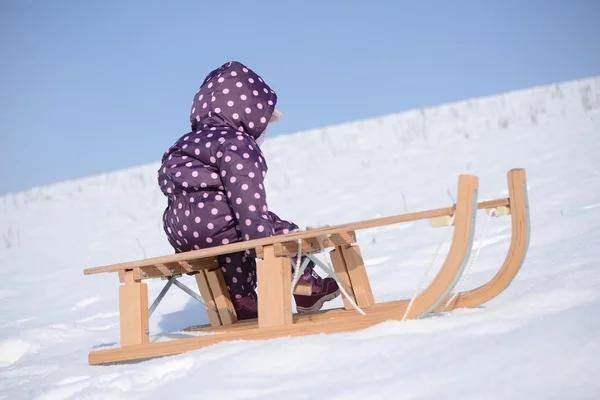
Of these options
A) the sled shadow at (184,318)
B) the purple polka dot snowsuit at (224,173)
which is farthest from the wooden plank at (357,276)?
the sled shadow at (184,318)

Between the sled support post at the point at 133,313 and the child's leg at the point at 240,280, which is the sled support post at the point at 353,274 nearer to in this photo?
the child's leg at the point at 240,280

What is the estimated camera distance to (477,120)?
11.5m

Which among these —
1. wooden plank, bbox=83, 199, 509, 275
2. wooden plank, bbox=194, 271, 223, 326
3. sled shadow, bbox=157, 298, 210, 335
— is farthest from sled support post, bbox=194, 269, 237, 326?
sled shadow, bbox=157, 298, 210, 335

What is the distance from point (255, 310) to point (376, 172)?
536 centimetres

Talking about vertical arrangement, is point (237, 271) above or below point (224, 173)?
below

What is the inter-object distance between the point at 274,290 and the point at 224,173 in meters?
0.62

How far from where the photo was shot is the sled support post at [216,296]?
3520 mm

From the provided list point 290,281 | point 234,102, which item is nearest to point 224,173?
point 234,102

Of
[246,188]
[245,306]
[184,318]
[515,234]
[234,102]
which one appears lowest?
[184,318]

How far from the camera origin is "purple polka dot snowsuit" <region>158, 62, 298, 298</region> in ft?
9.93

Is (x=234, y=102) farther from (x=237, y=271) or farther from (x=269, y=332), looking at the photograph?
(x=269, y=332)

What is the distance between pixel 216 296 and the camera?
3533 millimetres

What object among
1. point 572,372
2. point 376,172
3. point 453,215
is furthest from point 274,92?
point 376,172

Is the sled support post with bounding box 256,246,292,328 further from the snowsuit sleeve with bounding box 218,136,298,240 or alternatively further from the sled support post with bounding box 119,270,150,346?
the sled support post with bounding box 119,270,150,346
